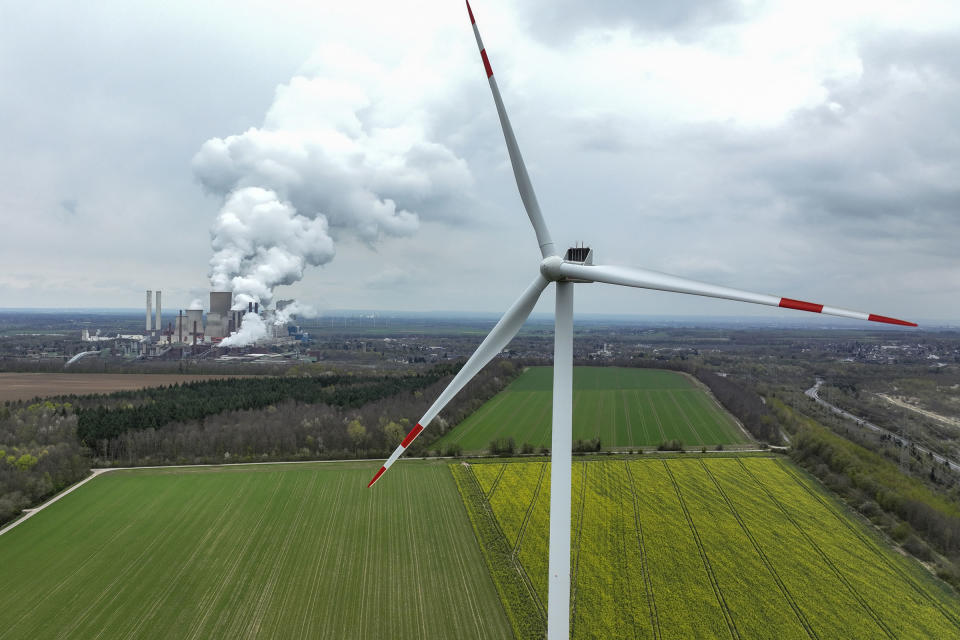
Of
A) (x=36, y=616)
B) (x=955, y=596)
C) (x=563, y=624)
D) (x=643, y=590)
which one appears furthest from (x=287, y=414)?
(x=955, y=596)

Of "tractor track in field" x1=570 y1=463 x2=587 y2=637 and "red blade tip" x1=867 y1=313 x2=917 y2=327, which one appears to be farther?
"tractor track in field" x1=570 y1=463 x2=587 y2=637

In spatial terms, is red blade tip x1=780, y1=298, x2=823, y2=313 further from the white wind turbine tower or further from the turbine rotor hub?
the turbine rotor hub

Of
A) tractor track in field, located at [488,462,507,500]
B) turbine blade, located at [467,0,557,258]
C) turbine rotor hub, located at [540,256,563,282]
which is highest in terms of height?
turbine blade, located at [467,0,557,258]

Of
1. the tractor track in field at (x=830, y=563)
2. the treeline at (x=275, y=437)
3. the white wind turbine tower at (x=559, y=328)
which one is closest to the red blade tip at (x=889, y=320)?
the white wind turbine tower at (x=559, y=328)

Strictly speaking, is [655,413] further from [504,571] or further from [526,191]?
[526,191]

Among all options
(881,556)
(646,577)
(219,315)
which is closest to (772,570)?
(646,577)

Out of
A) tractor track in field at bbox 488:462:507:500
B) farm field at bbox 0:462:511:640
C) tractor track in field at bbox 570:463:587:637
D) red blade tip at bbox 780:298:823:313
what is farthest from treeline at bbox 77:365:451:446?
red blade tip at bbox 780:298:823:313
